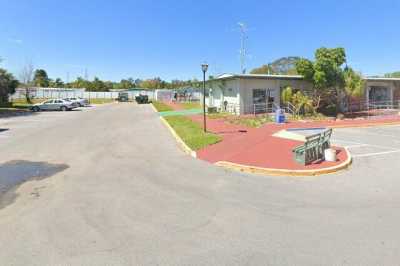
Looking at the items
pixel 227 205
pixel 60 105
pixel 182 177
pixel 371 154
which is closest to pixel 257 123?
pixel 371 154

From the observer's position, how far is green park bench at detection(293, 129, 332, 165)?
32.2ft

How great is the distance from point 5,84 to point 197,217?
43669mm

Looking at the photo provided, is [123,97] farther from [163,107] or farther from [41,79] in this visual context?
[41,79]

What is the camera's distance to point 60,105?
40594 mm

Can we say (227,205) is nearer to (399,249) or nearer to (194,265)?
(194,265)

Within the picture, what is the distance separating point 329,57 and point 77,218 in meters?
23.7

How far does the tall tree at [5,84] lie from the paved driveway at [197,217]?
36919 mm

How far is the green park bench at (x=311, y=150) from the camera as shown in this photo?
9.83 meters

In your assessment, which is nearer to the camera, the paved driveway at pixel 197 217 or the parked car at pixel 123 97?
the paved driveway at pixel 197 217

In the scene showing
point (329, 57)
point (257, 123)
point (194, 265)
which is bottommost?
point (194, 265)

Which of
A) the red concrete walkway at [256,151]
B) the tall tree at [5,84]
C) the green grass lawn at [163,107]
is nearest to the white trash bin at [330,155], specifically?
the red concrete walkway at [256,151]

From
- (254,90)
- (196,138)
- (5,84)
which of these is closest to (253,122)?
(254,90)

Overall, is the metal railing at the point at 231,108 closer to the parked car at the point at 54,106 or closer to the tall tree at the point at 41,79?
the parked car at the point at 54,106

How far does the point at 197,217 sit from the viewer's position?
5.70 m
